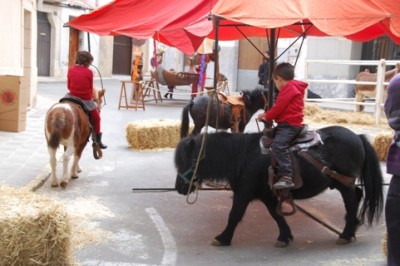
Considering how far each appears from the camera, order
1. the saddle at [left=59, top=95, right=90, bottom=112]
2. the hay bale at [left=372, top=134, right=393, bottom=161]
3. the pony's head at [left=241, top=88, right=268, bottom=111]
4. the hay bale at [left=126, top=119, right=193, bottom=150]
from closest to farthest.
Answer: the saddle at [left=59, top=95, right=90, bottom=112], the pony's head at [left=241, top=88, right=268, bottom=111], the hay bale at [left=372, top=134, right=393, bottom=161], the hay bale at [left=126, top=119, right=193, bottom=150]

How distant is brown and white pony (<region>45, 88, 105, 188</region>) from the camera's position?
6.95m

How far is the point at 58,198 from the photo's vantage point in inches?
265

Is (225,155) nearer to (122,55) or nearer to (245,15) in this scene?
(245,15)

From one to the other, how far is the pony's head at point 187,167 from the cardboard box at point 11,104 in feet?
20.9

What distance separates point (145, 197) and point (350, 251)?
9.29 feet

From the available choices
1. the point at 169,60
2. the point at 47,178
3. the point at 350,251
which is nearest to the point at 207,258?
the point at 350,251

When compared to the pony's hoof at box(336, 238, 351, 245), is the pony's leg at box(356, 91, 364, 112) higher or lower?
higher

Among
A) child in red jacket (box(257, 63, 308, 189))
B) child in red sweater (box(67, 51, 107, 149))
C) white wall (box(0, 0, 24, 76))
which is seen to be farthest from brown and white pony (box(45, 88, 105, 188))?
white wall (box(0, 0, 24, 76))

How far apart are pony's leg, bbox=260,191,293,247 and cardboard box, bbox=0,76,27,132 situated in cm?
691

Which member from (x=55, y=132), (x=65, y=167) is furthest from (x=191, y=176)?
(x=65, y=167)

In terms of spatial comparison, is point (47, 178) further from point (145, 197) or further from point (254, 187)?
point (254, 187)

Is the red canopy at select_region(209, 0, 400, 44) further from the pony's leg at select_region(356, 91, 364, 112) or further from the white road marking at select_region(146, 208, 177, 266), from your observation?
the pony's leg at select_region(356, 91, 364, 112)

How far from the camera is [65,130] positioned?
7055 mm

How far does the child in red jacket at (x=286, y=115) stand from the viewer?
5.14 metres
